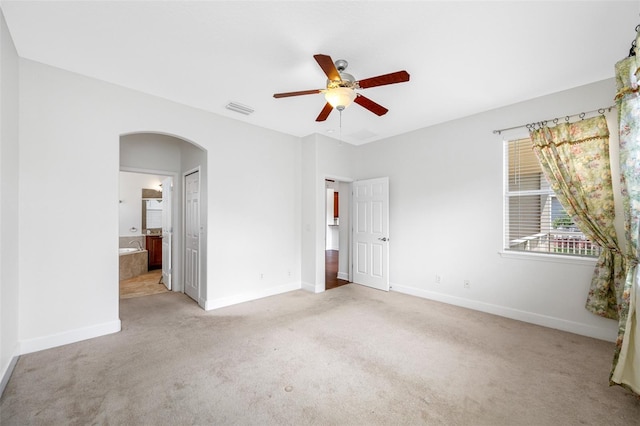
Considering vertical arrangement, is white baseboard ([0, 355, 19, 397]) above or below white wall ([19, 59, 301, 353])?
below

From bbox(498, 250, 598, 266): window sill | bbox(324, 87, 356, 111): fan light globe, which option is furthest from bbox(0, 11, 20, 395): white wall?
bbox(498, 250, 598, 266): window sill

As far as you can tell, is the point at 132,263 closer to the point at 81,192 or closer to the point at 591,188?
the point at 81,192

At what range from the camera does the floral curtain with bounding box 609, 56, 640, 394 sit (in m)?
1.93

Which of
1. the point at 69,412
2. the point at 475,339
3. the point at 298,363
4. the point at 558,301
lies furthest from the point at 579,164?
the point at 69,412

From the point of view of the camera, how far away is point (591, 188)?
290 cm

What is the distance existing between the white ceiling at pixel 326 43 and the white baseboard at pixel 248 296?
9.12 feet

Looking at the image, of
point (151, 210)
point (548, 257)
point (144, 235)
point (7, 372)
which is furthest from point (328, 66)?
point (151, 210)

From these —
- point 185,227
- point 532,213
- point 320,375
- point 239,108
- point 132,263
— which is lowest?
point 320,375

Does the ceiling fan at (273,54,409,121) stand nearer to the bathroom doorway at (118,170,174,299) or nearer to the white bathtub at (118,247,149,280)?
the bathroom doorway at (118,170,174,299)

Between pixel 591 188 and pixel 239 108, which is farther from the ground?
pixel 239 108

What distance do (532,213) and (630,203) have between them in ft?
4.68

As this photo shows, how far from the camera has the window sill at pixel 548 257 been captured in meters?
2.98

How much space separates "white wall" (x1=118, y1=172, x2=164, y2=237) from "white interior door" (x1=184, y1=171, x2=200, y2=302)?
331 centimetres

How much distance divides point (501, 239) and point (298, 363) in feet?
9.96
